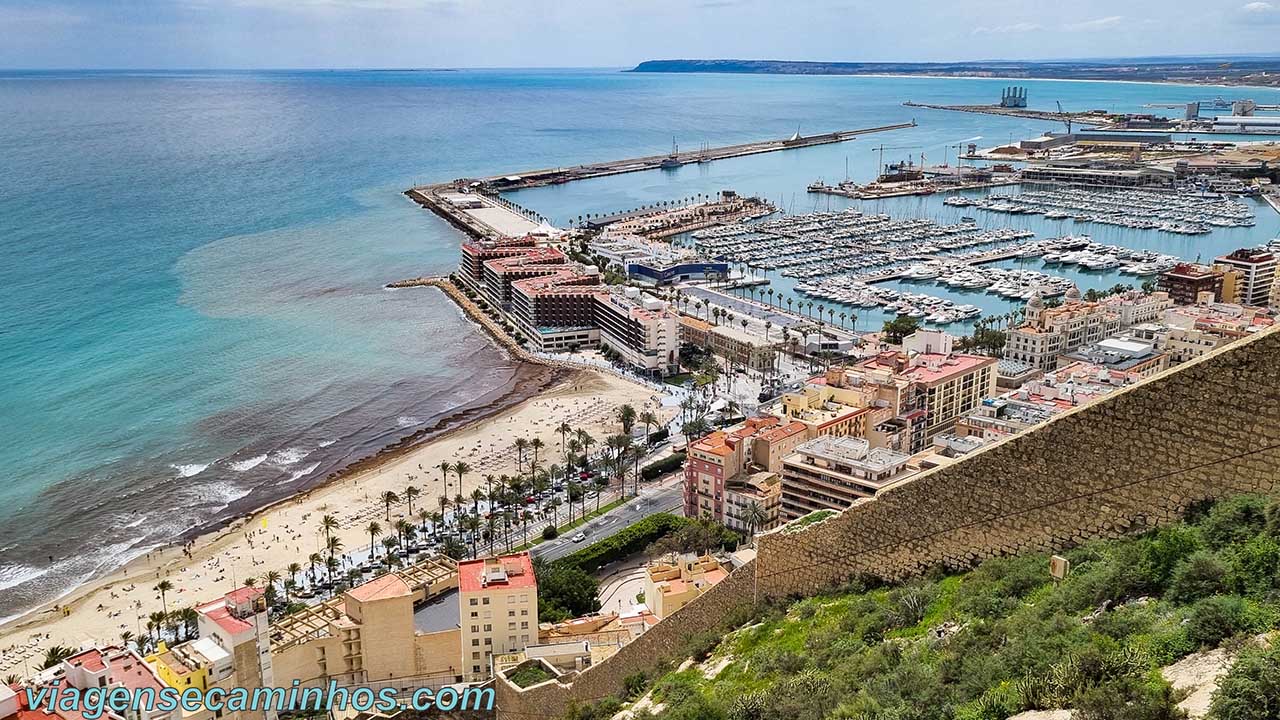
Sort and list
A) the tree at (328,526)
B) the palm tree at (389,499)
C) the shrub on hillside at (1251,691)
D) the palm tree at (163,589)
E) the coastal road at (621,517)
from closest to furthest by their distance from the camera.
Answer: the shrub on hillside at (1251,691), the palm tree at (163,589), the tree at (328,526), the coastal road at (621,517), the palm tree at (389,499)

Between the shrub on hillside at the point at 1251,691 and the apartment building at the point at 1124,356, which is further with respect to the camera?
the apartment building at the point at 1124,356

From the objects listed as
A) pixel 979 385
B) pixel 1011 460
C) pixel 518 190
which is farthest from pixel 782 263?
pixel 1011 460

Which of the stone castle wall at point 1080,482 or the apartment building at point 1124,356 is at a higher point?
the stone castle wall at point 1080,482

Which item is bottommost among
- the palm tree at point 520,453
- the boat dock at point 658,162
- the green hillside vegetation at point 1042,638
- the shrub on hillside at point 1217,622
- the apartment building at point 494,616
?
the palm tree at point 520,453

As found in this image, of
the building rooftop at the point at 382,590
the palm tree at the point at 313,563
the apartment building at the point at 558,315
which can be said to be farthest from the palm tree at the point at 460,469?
the apartment building at the point at 558,315

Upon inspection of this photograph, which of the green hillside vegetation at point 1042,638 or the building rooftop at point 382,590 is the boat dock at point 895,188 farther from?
the green hillside vegetation at point 1042,638

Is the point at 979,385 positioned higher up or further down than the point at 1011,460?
further down

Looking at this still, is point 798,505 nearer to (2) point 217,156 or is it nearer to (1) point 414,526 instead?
(1) point 414,526
